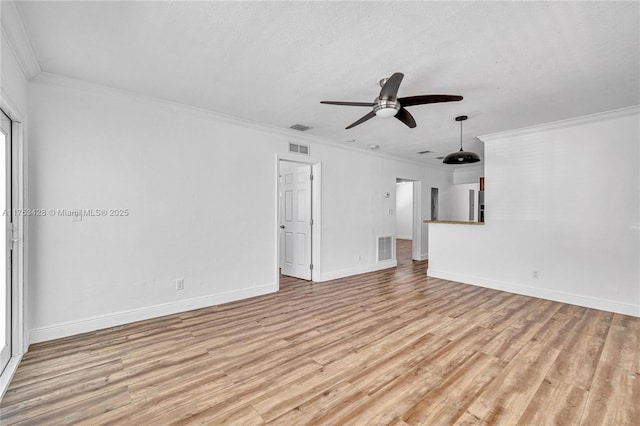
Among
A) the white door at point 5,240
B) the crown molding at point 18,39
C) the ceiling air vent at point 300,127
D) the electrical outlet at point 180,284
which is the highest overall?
the ceiling air vent at point 300,127

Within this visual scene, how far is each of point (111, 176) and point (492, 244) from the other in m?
5.73

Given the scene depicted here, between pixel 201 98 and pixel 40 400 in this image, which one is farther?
pixel 201 98

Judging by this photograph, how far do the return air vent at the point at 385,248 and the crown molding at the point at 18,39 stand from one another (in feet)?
18.8

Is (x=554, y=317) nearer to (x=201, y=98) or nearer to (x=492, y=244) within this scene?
(x=492, y=244)

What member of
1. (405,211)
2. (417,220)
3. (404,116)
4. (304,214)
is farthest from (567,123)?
(405,211)

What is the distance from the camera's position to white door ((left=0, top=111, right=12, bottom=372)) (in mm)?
2383

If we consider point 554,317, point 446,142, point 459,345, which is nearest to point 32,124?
point 459,345

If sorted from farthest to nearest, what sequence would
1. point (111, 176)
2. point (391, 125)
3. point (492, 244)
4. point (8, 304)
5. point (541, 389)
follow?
point (492, 244)
point (391, 125)
point (111, 176)
point (8, 304)
point (541, 389)

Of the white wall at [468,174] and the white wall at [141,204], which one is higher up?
the white wall at [468,174]

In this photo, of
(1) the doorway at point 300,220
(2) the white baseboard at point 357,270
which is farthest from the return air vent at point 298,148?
(2) the white baseboard at point 357,270

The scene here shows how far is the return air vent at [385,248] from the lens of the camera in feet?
21.1

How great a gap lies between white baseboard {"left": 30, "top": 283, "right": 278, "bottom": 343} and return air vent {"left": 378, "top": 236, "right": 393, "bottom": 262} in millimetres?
2902

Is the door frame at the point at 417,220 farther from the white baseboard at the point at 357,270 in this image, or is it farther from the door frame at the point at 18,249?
the door frame at the point at 18,249

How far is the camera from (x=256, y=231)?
14.8 ft
